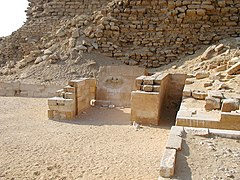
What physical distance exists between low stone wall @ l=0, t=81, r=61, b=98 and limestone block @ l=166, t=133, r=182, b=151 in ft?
26.6

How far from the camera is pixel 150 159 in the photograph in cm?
484

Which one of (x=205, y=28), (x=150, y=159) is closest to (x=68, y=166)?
(x=150, y=159)

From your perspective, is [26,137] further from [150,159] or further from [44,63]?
[44,63]

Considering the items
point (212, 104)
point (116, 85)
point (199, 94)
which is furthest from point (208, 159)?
point (116, 85)

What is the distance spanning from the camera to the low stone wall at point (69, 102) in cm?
788

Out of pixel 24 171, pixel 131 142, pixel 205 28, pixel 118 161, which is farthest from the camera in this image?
pixel 205 28

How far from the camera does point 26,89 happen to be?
11.4 metres

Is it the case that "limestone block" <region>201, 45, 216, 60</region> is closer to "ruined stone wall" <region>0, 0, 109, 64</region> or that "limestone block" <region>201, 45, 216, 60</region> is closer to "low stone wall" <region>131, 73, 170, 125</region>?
"low stone wall" <region>131, 73, 170, 125</region>

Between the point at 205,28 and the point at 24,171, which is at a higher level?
the point at 205,28

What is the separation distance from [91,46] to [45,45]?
3.22 m

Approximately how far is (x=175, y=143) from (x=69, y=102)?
15.4 feet

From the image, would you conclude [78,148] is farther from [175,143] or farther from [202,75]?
[202,75]

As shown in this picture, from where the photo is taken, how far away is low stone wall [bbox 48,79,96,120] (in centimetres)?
788

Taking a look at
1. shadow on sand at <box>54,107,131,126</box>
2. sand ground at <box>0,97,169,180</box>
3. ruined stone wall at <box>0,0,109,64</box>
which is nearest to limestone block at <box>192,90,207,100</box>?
sand ground at <box>0,97,169,180</box>
